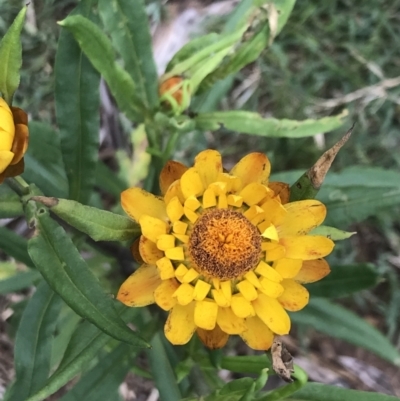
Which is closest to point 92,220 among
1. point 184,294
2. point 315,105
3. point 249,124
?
point 184,294

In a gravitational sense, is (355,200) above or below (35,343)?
below

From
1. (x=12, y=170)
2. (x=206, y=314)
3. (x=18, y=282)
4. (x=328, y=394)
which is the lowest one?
(x=328, y=394)

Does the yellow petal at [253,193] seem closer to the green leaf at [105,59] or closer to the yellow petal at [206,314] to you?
the yellow petal at [206,314]

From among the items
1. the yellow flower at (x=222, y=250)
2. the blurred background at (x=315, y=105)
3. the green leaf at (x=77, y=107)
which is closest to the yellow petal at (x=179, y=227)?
the yellow flower at (x=222, y=250)

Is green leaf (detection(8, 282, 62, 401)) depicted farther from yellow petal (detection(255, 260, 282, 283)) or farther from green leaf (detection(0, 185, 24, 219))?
yellow petal (detection(255, 260, 282, 283))

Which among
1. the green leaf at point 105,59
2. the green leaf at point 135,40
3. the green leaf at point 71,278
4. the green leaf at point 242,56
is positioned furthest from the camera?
the green leaf at point 242,56

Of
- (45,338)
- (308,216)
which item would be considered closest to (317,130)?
(308,216)

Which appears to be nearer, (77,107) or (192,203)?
(192,203)

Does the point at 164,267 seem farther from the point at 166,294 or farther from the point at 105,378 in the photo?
the point at 105,378
